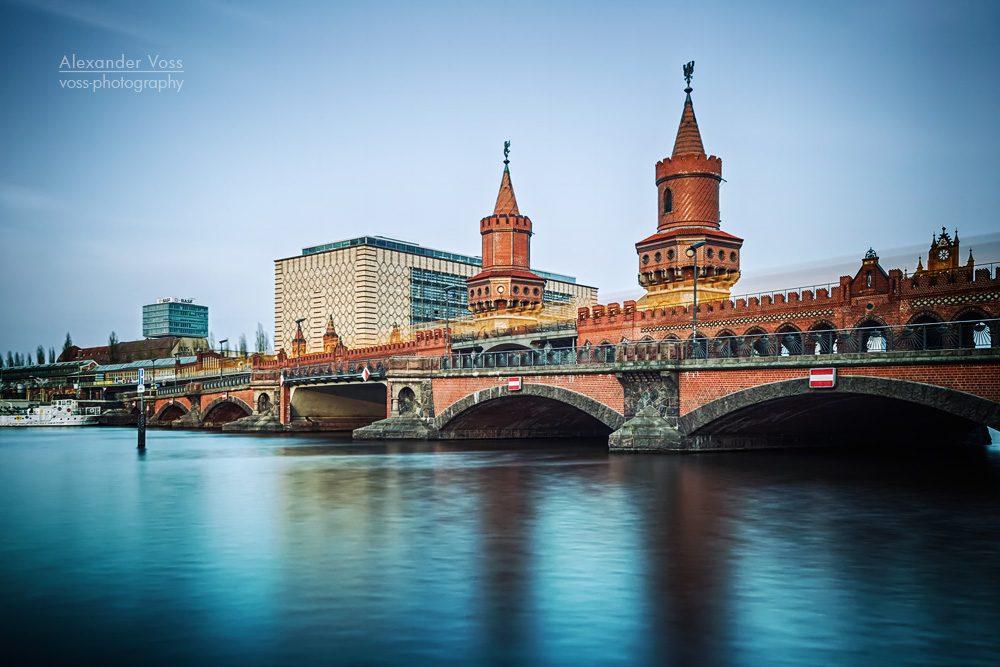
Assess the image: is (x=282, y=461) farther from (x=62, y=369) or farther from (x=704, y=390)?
(x=62, y=369)

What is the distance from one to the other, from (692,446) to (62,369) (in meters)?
156

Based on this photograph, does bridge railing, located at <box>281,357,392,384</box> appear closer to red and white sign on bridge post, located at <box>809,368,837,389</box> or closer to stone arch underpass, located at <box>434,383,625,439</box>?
stone arch underpass, located at <box>434,383,625,439</box>

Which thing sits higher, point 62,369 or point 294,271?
point 294,271

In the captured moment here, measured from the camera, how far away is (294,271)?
130m

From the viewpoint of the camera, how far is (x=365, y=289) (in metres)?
114

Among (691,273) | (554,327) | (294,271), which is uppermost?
(294,271)

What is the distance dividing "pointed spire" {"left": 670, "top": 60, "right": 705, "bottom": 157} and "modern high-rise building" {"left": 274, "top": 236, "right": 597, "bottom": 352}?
46529mm

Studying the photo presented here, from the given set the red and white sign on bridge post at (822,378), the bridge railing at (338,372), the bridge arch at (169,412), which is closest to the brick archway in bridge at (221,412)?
the bridge arch at (169,412)

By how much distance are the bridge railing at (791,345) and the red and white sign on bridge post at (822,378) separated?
86 cm

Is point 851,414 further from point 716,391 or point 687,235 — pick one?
point 687,235

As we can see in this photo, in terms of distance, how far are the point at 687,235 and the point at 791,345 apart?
27.5 metres

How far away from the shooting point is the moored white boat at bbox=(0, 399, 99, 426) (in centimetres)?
10262

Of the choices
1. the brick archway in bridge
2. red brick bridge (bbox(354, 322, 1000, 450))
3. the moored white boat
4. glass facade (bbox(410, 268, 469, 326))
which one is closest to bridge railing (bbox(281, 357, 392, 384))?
red brick bridge (bbox(354, 322, 1000, 450))

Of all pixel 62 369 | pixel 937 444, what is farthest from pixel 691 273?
pixel 62 369
